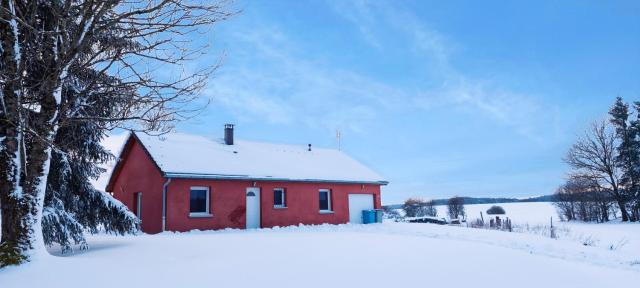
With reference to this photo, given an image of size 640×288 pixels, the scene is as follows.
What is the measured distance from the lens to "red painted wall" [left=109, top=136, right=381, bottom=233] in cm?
1761

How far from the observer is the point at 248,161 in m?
21.4

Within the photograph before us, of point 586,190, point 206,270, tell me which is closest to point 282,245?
point 206,270

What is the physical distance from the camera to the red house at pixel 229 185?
17.8 meters

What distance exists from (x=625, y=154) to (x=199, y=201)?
36074mm

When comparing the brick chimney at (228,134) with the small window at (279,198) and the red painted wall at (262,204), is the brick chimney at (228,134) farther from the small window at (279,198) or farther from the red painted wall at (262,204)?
the red painted wall at (262,204)

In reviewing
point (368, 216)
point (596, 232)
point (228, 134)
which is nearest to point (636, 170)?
point (596, 232)

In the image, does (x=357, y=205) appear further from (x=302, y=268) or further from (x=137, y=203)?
(x=302, y=268)

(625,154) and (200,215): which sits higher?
(625,154)

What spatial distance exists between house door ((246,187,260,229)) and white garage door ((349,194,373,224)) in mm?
5979

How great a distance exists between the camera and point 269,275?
20.3ft

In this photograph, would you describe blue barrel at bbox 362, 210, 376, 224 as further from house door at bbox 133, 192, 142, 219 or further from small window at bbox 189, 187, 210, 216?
house door at bbox 133, 192, 142, 219

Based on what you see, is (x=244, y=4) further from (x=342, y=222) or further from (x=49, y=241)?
(x=342, y=222)

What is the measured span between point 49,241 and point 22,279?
11.6 feet

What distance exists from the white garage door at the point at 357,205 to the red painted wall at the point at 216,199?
0.45 metres
